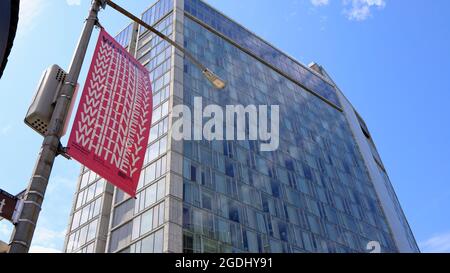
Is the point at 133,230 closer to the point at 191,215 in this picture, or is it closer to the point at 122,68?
the point at 191,215

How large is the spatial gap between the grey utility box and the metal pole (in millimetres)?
113

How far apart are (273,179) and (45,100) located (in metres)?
44.5

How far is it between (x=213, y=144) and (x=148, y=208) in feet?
37.3

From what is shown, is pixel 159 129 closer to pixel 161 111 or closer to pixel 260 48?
pixel 161 111

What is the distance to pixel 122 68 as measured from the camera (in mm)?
10742

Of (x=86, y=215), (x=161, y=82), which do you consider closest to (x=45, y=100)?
(x=86, y=215)

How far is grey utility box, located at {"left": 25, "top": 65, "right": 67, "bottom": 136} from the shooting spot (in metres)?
7.17

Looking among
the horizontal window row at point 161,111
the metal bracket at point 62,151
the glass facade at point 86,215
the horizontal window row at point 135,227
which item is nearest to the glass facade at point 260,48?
the horizontal window row at point 161,111

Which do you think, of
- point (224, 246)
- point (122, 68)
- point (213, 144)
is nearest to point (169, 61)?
point (213, 144)

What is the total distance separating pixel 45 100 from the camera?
24.1 feet

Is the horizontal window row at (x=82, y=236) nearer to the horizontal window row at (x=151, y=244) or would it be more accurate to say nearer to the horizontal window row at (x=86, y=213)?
the horizontal window row at (x=86, y=213)

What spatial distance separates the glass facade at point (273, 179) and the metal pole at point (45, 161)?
95.5 feet

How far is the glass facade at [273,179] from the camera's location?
135 ft
